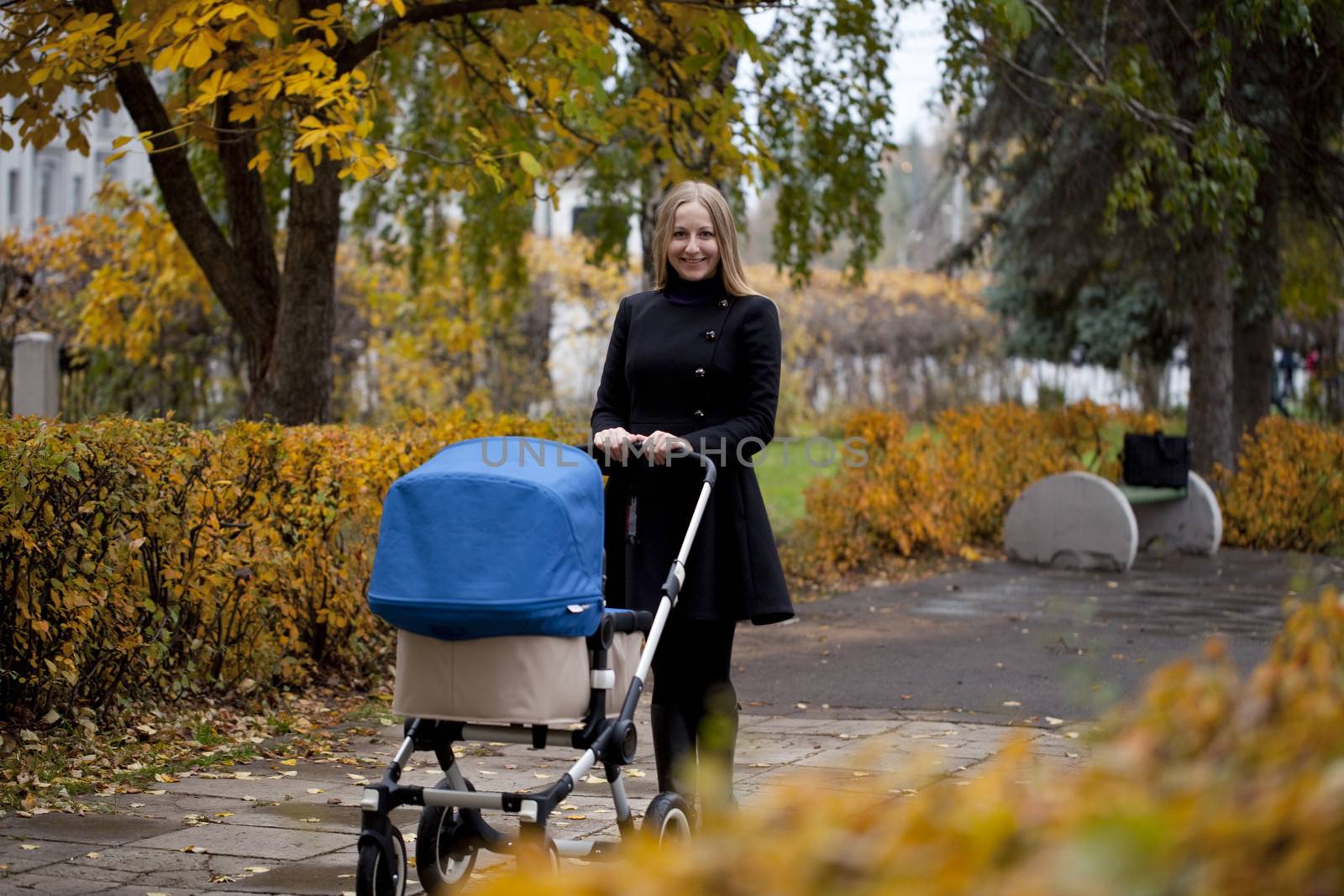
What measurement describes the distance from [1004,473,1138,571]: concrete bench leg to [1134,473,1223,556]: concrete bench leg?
132 centimetres

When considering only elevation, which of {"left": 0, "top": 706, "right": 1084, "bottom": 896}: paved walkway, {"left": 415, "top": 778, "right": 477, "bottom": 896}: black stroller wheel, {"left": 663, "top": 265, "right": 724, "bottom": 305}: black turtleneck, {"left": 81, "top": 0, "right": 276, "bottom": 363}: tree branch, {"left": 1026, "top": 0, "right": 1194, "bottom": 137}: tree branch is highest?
{"left": 1026, "top": 0, "right": 1194, "bottom": 137}: tree branch

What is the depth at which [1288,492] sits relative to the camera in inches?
543

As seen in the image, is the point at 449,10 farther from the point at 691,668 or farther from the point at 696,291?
the point at 691,668

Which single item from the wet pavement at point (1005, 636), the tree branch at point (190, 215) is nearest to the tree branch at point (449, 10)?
the tree branch at point (190, 215)

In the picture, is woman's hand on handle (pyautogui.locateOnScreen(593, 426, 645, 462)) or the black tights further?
the black tights

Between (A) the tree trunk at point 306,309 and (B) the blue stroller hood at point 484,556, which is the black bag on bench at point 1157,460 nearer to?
(A) the tree trunk at point 306,309

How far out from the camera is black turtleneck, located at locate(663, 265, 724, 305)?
14.8 feet

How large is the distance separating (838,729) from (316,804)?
2349 millimetres

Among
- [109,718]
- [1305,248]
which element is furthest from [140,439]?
[1305,248]

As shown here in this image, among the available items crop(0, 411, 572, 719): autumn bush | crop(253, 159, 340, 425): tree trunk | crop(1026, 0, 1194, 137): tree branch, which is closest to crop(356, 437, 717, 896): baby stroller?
crop(0, 411, 572, 719): autumn bush

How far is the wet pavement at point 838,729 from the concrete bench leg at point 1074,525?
32 cm

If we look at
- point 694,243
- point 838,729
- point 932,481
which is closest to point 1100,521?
point 932,481

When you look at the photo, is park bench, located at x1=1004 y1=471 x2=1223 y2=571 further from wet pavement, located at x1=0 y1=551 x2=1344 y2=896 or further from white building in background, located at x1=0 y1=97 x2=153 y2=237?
white building in background, located at x1=0 y1=97 x2=153 y2=237

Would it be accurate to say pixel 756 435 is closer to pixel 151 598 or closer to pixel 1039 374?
pixel 151 598
